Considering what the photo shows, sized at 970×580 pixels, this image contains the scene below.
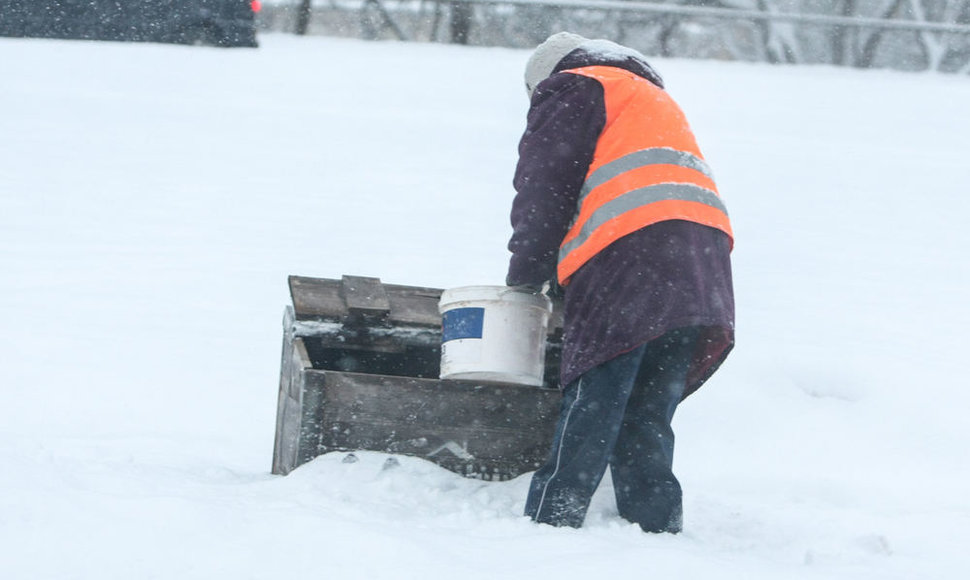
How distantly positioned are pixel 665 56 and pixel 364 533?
10.2 meters

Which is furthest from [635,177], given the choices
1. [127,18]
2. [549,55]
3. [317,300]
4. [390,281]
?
[127,18]

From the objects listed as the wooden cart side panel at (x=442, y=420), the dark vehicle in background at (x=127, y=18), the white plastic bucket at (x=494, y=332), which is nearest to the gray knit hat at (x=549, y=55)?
the white plastic bucket at (x=494, y=332)

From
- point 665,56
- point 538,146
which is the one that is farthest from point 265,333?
point 665,56

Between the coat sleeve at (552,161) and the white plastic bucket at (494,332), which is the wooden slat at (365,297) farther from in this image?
the coat sleeve at (552,161)

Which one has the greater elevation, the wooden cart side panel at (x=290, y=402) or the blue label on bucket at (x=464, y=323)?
the blue label on bucket at (x=464, y=323)

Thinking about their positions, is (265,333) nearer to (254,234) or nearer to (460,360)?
(254,234)

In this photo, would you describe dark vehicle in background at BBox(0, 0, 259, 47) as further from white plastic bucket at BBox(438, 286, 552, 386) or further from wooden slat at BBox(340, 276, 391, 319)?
white plastic bucket at BBox(438, 286, 552, 386)

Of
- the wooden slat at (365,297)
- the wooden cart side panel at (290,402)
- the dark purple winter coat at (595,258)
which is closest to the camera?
the dark purple winter coat at (595,258)

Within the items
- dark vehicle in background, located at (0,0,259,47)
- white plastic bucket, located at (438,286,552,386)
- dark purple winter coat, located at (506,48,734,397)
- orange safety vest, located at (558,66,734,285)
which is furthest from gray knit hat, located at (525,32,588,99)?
dark vehicle in background, located at (0,0,259,47)

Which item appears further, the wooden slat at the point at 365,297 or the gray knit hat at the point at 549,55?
the wooden slat at the point at 365,297

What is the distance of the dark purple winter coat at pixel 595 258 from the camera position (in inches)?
115

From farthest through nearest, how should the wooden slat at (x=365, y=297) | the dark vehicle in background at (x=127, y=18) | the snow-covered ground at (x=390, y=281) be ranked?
the dark vehicle in background at (x=127, y=18)
the wooden slat at (x=365, y=297)
the snow-covered ground at (x=390, y=281)

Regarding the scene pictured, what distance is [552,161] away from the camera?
302 cm

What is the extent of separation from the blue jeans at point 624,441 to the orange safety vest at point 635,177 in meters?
0.30
